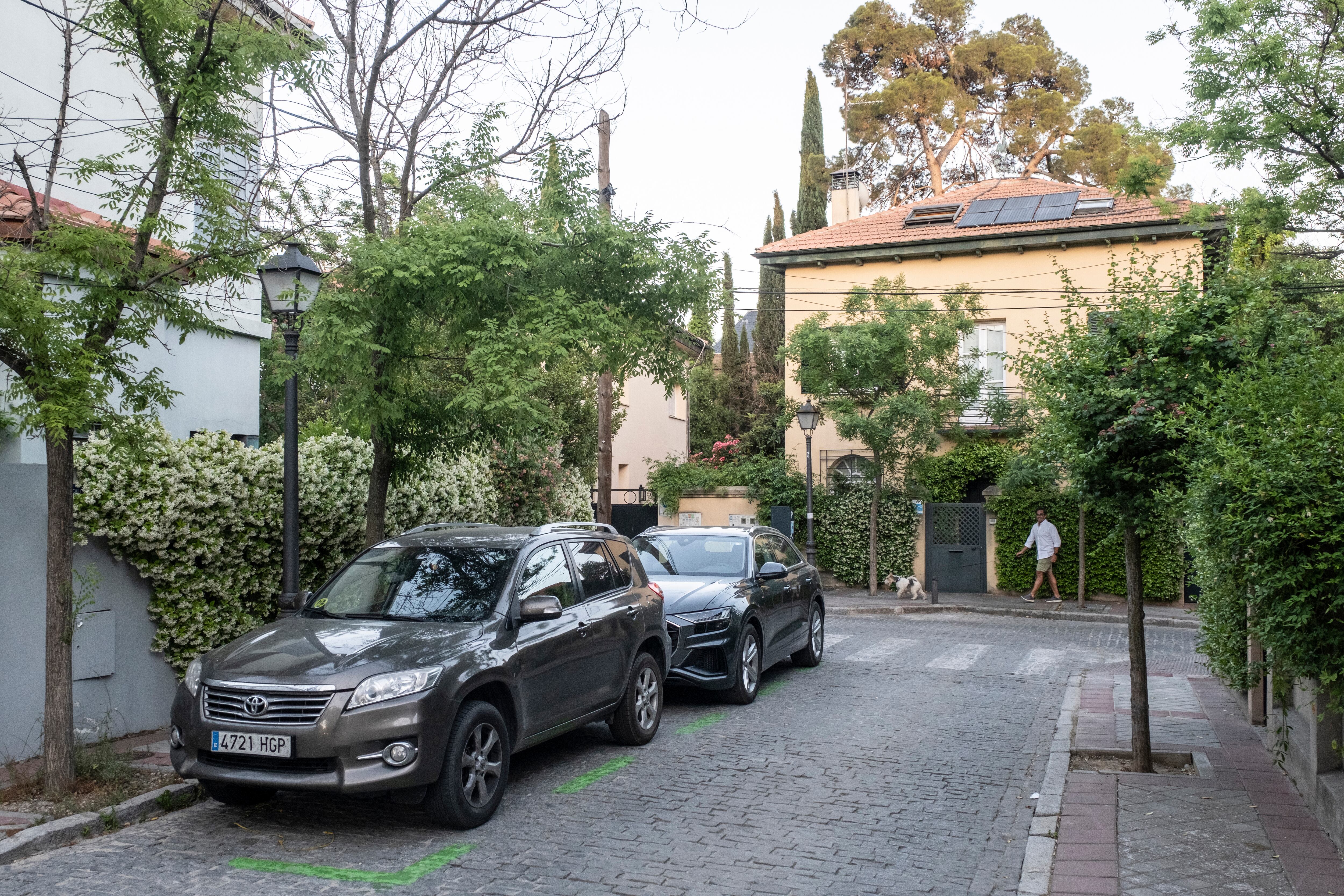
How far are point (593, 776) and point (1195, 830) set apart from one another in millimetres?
3778

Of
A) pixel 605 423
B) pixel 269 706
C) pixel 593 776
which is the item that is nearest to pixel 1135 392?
pixel 593 776

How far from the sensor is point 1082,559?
20188 millimetres

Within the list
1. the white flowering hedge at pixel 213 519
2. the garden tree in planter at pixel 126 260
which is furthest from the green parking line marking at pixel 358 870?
the white flowering hedge at pixel 213 519

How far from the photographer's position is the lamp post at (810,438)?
803 inches

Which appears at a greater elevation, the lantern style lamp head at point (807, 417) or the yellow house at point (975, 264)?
the yellow house at point (975, 264)

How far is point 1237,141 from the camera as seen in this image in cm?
1254

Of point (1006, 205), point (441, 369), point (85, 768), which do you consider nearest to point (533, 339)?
point (441, 369)

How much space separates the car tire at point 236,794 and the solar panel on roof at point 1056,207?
22.1 m

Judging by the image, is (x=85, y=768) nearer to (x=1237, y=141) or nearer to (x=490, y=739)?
(x=490, y=739)

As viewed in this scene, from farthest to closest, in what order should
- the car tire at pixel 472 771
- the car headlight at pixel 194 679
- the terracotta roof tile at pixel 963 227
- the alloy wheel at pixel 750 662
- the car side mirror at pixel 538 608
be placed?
1. the terracotta roof tile at pixel 963 227
2. the alloy wheel at pixel 750 662
3. the car side mirror at pixel 538 608
4. the car headlight at pixel 194 679
5. the car tire at pixel 472 771

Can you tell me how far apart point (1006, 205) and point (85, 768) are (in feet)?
78.0

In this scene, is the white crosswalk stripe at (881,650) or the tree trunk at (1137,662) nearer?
the tree trunk at (1137,662)

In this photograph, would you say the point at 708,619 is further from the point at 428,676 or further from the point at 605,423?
the point at 605,423

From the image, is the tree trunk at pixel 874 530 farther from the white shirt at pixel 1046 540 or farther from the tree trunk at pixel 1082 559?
the tree trunk at pixel 1082 559
